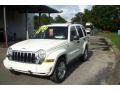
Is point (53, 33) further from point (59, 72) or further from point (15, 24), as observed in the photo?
point (15, 24)

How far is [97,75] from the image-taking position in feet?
24.8

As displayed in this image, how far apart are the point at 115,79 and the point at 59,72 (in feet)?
6.28

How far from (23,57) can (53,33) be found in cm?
190

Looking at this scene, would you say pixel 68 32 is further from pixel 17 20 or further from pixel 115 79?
pixel 17 20

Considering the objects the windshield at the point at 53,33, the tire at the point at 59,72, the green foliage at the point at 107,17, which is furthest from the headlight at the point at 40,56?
the green foliage at the point at 107,17

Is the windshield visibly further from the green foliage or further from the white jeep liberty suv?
the green foliage


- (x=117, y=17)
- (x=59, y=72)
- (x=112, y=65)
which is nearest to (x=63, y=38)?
(x=59, y=72)

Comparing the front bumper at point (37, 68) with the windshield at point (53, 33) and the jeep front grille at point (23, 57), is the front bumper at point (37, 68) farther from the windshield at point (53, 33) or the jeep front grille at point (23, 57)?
the windshield at point (53, 33)

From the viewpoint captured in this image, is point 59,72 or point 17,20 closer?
point 59,72

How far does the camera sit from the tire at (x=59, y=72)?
6348mm

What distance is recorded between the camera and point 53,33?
25.5 ft

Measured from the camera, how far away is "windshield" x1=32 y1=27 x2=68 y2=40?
299 inches

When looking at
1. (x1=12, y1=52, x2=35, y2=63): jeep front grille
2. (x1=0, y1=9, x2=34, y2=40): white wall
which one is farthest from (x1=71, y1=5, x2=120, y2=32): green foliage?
(x1=12, y1=52, x2=35, y2=63): jeep front grille

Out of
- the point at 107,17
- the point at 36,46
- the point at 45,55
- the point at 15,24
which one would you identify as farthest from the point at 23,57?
the point at 107,17
